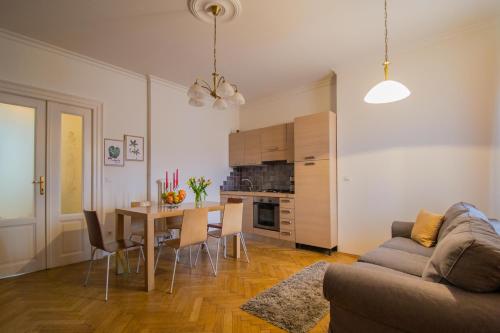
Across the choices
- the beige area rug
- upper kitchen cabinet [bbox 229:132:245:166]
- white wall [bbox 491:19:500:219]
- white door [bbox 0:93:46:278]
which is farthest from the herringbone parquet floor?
upper kitchen cabinet [bbox 229:132:245:166]

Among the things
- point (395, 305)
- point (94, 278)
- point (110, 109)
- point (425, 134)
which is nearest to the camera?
point (395, 305)

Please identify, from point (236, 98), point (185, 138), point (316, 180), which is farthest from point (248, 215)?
point (236, 98)

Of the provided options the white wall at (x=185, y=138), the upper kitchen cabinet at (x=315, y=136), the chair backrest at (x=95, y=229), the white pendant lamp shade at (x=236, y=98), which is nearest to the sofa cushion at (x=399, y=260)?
the upper kitchen cabinet at (x=315, y=136)

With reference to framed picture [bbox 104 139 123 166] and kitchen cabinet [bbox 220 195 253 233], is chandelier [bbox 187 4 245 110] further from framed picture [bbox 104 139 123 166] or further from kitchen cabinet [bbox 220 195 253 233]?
kitchen cabinet [bbox 220 195 253 233]

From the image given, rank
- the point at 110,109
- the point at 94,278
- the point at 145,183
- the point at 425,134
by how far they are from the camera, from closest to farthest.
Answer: the point at 94,278 → the point at 425,134 → the point at 110,109 → the point at 145,183

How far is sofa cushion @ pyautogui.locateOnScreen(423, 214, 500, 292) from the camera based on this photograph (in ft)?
3.56

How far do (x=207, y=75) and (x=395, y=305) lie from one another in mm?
3832

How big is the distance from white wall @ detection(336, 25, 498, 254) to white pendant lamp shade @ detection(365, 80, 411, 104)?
1.47 meters

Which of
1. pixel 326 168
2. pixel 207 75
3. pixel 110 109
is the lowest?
pixel 326 168

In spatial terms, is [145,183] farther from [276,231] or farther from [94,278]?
[276,231]

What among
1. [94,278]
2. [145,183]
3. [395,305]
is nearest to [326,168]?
[395,305]

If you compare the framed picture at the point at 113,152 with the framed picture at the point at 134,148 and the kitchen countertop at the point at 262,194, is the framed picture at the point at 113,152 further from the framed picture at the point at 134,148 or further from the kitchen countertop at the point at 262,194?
the kitchen countertop at the point at 262,194

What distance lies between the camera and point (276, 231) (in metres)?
4.20

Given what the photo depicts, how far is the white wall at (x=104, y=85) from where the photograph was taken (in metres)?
2.88
